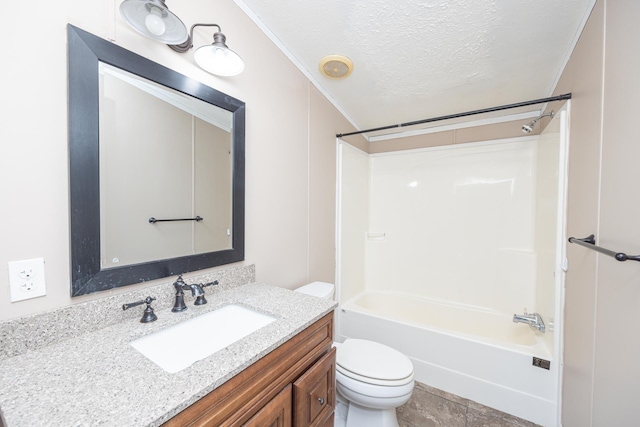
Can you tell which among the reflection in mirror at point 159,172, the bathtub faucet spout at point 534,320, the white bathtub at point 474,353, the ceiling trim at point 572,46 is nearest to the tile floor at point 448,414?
the white bathtub at point 474,353

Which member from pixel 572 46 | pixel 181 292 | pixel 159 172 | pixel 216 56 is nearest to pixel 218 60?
pixel 216 56

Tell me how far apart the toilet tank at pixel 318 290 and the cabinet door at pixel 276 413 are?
0.79 m

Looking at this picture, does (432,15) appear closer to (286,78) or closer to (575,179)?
(286,78)

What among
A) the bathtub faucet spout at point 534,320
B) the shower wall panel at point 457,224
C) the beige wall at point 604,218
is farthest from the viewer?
the shower wall panel at point 457,224

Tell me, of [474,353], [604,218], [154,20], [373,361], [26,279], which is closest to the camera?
[26,279]

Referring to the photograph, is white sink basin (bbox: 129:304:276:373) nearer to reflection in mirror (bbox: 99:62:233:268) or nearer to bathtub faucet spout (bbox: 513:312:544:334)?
reflection in mirror (bbox: 99:62:233:268)

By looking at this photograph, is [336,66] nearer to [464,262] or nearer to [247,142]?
[247,142]

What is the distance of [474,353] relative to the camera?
175cm

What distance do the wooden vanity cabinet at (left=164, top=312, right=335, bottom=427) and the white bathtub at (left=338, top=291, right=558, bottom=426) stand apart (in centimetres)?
109

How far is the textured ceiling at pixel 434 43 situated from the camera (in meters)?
1.25

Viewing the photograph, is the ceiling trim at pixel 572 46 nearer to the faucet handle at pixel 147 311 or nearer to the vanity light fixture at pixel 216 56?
the vanity light fixture at pixel 216 56

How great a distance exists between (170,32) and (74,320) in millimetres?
1074

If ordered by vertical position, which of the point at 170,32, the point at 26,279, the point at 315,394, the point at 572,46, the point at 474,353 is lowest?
the point at 474,353

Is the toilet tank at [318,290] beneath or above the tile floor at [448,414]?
above
